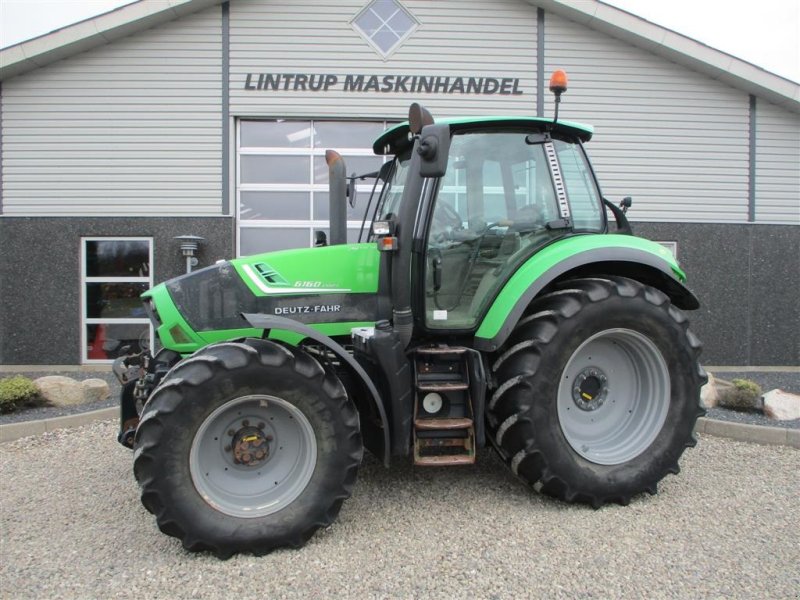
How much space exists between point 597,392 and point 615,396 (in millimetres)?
157

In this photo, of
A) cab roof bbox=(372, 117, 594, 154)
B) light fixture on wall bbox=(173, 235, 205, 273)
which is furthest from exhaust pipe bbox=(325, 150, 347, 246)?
light fixture on wall bbox=(173, 235, 205, 273)

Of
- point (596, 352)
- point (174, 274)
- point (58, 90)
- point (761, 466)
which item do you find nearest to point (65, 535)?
point (596, 352)

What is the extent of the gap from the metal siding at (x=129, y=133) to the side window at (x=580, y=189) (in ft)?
20.6

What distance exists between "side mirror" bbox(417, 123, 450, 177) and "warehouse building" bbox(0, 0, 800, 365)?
5.87 meters

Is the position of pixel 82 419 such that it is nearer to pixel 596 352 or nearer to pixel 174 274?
pixel 174 274

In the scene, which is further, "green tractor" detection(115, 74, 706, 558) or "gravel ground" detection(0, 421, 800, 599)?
"green tractor" detection(115, 74, 706, 558)

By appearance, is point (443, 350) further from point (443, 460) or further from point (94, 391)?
point (94, 391)

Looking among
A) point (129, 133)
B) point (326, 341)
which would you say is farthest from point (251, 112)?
point (326, 341)

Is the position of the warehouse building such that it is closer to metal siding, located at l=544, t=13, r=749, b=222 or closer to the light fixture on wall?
metal siding, located at l=544, t=13, r=749, b=222

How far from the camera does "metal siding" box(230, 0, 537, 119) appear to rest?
8.70 m

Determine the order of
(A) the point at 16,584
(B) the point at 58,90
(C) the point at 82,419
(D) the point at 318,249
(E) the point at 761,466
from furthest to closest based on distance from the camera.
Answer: (B) the point at 58,90
(C) the point at 82,419
(E) the point at 761,466
(D) the point at 318,249
(A) the point at 16,584

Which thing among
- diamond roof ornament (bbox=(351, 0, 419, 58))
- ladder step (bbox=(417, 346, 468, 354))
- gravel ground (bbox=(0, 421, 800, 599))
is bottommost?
gravel ground (bbox=(0, 421, 800, 599))

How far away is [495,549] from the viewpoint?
9.65 feet

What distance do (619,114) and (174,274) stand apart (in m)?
7.55
